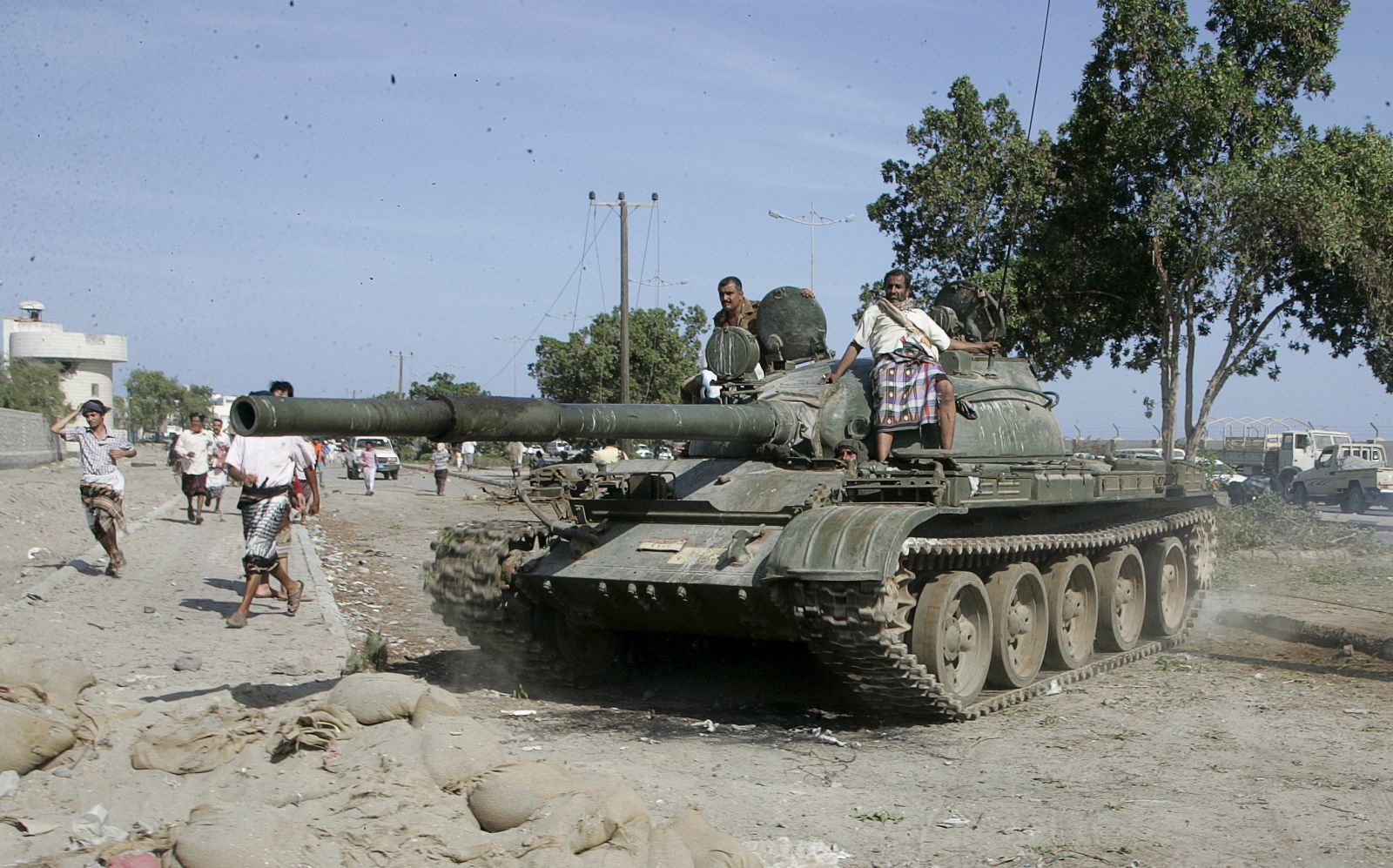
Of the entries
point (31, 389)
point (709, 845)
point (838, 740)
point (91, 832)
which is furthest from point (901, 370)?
point (31, 389)

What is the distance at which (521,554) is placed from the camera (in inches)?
343

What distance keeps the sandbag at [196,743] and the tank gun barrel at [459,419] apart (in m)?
1.46

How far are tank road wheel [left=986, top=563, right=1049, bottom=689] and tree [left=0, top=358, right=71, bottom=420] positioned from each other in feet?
167

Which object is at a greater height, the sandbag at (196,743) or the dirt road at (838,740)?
the sandbag at (196,743)

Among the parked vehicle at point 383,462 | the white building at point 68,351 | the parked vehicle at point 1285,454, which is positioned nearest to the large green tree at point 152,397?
the white building at point 68,351

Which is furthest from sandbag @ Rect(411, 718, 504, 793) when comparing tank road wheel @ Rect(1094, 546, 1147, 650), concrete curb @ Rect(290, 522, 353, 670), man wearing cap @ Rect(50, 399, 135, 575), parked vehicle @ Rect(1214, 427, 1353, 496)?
parked vehicle @ Rect(1214, 427, 1353, 496)

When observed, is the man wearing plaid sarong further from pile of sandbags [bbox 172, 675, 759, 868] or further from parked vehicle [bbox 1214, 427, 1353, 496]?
parked vehicle [bbox 1214, 427, 1353, 496]

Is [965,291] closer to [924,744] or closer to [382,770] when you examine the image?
[924,744]

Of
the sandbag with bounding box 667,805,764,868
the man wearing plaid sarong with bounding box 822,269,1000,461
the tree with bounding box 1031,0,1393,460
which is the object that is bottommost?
the sandbag with bounding box 667,805,764,868

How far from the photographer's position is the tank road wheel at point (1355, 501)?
29750 mm

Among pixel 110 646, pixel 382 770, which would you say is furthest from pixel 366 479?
pixel 382 770

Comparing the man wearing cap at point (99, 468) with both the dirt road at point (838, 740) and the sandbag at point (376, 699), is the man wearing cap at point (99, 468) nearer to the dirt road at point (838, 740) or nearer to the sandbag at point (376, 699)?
the dirt road at point (838, 740)

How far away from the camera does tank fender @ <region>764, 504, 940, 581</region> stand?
23.0 ft

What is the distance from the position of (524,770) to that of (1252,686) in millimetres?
5908
